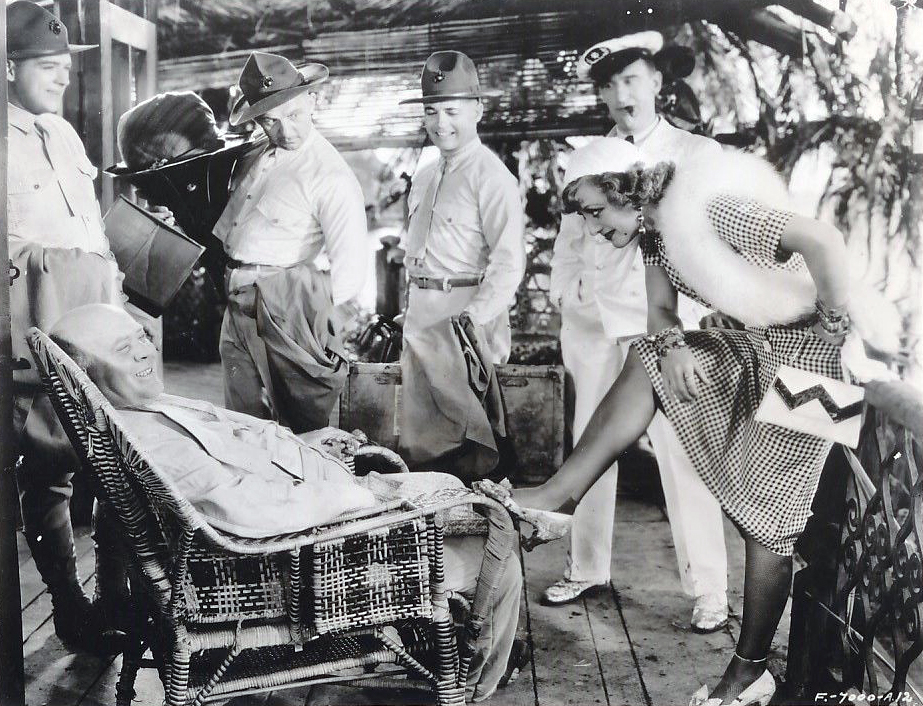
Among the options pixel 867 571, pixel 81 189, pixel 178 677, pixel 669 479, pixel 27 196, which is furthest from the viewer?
pixel 669 479

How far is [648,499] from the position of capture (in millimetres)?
3393

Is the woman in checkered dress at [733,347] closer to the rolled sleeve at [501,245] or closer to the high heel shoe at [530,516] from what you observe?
the high heel shoe at [530,516]

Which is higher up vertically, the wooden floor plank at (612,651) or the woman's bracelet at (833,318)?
the woman's bracelet at (833,318)

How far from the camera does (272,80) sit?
3225 millimetres

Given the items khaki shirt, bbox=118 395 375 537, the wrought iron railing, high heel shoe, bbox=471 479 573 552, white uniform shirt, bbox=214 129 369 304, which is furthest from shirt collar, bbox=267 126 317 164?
the wrought iron railing

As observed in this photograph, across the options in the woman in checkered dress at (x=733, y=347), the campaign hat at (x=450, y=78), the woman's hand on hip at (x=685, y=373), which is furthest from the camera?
the campaign hat at (x=450, y=78)

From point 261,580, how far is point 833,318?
1766mm

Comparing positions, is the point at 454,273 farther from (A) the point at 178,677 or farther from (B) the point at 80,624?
(B) the point at 80,624

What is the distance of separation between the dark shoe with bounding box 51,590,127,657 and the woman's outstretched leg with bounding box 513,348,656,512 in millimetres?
1456

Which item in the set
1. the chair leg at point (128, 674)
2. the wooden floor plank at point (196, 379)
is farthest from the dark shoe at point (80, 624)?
the wooden floor plank at point (196, 379)

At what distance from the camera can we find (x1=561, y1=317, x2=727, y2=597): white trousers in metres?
3.26

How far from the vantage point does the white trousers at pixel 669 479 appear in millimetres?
3256

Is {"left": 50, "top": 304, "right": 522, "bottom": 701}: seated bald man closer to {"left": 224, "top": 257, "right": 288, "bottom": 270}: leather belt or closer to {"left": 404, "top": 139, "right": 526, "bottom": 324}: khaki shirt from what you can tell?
{"left": 224, "top": 257, "right": 288, "bottom": 270}: leather belt

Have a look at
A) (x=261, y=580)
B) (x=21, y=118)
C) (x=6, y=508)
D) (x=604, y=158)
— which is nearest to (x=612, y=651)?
(x=261, y=580)
